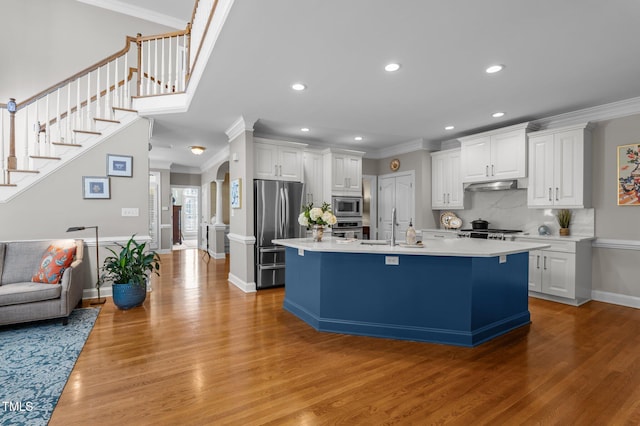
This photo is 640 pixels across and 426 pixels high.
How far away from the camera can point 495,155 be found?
515 centimetres

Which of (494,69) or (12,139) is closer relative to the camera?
(494,69)

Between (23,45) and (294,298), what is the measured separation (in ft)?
21.8

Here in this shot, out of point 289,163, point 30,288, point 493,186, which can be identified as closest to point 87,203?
point 30,288

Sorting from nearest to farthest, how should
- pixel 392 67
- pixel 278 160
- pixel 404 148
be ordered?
1. pixel 392 67
2. pixel 278 160
3. pixel 404 148

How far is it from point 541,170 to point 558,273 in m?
1.47

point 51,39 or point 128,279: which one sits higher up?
point 51,39

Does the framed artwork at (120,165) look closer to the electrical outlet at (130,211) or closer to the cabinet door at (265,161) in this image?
the electrical outlet at (130,211)

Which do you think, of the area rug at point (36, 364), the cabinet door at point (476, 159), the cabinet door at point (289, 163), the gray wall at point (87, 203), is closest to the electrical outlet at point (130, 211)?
the gray wall at point (87, 203)

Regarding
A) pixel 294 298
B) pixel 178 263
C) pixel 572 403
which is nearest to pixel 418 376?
pixel 572 403

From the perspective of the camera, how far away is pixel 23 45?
5695mm

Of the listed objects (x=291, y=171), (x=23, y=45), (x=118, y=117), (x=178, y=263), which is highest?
(x=23, y=45)

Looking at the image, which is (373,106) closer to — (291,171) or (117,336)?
(291,171)

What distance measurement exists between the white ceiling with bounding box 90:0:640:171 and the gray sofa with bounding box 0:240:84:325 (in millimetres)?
2354

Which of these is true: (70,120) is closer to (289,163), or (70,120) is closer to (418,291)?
(289,163)
